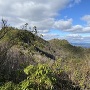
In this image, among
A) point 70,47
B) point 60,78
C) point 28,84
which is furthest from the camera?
point 70,47

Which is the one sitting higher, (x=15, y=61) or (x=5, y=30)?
(x=5, y=30)

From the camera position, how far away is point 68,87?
10797mm

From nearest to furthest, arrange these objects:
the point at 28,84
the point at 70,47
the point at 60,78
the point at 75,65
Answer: the point at 28,84, the point at 60,78, the point at 75,65, the point at 70,47

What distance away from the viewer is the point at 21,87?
8359mm

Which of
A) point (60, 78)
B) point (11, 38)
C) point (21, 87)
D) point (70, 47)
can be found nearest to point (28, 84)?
point (21, 87)

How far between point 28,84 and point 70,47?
9854cm

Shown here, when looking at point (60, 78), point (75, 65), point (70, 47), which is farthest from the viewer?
point (70, 47)

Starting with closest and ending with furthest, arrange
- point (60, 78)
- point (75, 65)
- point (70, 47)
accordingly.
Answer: point (60, 78) < point (75, 65) < point (70, 47)

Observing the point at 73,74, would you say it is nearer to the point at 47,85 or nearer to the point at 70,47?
the point at 47,85

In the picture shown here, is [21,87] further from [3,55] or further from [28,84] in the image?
[3,55]

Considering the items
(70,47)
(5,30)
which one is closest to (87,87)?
(5,30)

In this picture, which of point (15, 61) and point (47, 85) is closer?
point (47, 85)

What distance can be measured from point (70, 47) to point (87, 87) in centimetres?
9572

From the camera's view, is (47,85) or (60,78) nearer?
(47,85)
